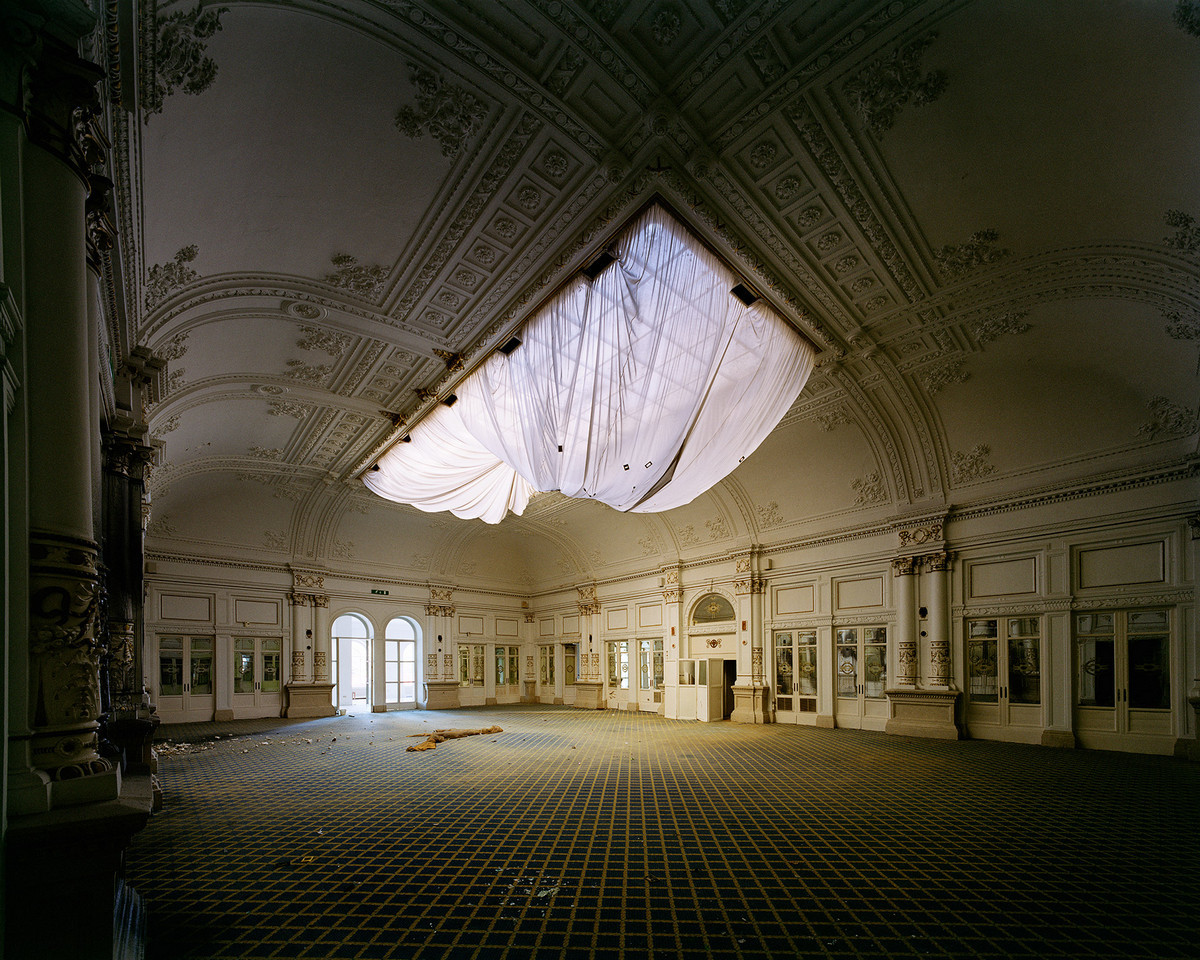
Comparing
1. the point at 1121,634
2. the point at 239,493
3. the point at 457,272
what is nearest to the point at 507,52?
the point at 457,272

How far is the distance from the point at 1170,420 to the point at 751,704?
9.11 m

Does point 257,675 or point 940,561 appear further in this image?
point 257,675

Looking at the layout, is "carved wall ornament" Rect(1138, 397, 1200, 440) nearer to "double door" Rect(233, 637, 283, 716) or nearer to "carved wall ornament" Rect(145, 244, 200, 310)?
"carved wall ornament" Rect(145, 244, 200, 310)

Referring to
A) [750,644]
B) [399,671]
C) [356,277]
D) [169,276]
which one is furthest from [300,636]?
[169,276]

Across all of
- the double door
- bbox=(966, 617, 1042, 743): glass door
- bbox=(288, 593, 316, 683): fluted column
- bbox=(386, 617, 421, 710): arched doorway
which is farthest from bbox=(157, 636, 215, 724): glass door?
bbox=(966, 617, 1042, 743): glass door

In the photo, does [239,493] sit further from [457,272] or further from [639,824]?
[639,824]

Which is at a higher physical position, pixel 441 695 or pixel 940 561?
pixel 940 561

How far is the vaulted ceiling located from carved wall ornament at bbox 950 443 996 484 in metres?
0.05

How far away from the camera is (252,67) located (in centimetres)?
484

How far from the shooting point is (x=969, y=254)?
7.62 meters

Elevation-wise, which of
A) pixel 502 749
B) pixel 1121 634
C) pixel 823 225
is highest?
pixel 823 225

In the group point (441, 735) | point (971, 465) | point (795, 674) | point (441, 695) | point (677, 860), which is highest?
point (971, 465)

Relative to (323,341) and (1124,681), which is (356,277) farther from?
(1124,681)

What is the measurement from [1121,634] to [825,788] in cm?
612
